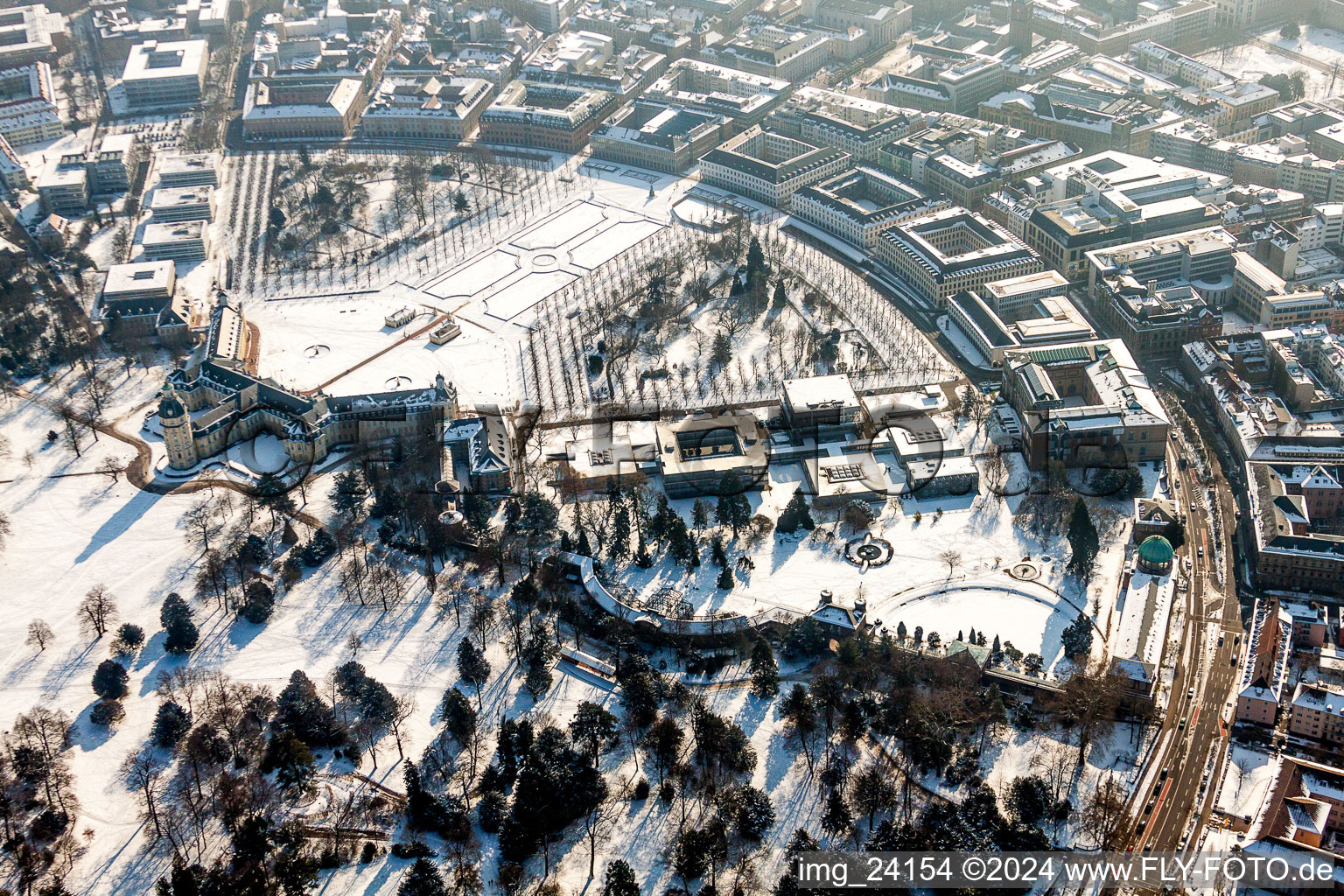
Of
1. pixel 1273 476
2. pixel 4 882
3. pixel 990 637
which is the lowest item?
pixel 4 882

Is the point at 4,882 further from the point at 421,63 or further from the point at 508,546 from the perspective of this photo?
the point at 421,63

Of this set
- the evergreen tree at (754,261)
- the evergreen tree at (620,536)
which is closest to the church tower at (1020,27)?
the evergreen tree at (754,261)

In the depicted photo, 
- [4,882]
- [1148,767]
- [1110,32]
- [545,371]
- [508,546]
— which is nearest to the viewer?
[4,882]

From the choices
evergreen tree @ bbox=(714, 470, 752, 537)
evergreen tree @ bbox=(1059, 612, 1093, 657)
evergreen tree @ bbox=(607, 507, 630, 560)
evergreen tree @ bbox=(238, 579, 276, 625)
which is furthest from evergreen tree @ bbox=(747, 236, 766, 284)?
evergreen tree @ bbox=(238, 579, 276, 625)

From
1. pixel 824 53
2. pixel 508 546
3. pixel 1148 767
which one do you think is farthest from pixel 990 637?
pixel 824 53

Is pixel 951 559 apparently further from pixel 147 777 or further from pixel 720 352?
pixel 147 777

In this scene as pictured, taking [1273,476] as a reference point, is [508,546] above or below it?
below
